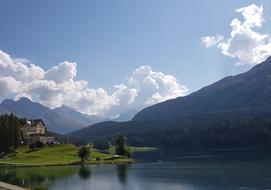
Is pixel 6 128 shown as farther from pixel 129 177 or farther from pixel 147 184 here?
pixel 147 184

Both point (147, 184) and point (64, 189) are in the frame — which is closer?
point (64, 189)

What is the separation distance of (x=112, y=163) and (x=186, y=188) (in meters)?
92.9

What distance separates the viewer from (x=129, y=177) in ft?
433

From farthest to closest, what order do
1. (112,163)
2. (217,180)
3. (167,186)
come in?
(112,163), (217,180), (167,186)

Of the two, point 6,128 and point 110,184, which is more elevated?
point 6,128

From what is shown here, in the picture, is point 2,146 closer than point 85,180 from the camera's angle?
No

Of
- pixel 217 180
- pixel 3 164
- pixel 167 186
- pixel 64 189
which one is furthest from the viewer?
pixel 3 164

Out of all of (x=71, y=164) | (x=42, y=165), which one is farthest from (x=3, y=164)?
(x=71, y=164)

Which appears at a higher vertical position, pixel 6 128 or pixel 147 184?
pixel 6 128

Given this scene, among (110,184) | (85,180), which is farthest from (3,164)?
(110,184)

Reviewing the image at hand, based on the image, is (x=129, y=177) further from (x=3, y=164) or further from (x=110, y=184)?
(x=3, y=164)

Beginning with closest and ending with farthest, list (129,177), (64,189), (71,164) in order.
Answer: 1. (64,189)
2. (129,177)
3. (71,164)

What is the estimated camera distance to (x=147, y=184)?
11225cm

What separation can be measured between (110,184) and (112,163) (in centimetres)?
8191
